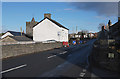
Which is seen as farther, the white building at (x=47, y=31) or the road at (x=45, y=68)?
the white building at (x=47, y=31)

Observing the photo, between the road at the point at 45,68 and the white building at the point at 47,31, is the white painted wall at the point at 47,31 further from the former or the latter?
the road at the point at 45,68

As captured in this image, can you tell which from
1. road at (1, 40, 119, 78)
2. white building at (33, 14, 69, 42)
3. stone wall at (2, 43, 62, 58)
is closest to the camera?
road at (1, 40, 119, 78)

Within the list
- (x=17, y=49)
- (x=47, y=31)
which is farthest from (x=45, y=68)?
(x=47, y=31)

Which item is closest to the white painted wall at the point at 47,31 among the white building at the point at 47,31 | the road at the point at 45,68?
the white building at the point at 47,31

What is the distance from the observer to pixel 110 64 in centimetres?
921

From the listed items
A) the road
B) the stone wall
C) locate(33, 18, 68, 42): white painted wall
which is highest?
locate(33, 18, 68, 42): white painted wall

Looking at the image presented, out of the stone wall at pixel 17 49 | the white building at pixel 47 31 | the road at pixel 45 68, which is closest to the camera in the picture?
the road at pixel 45 68

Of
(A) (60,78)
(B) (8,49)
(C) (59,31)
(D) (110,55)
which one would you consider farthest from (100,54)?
(C) (59,31)

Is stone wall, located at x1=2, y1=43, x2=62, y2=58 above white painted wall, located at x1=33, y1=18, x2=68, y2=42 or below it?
below

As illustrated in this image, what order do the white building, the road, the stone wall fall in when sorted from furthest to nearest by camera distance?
1. the white building
2. the stone wall
3. the road

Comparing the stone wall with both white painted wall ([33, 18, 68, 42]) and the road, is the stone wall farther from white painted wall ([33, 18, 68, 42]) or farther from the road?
white painted wall ([33, 18, 68, 42])

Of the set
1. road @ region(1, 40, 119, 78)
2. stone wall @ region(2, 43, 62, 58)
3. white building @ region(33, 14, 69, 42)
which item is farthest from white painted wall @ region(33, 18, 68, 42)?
road @ region(1, 40, 119, 78)

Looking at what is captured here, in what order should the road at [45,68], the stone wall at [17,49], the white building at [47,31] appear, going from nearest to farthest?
1. the road at [45,68]
2. the stone wall at [17,49]
3. the white building at [47,31]

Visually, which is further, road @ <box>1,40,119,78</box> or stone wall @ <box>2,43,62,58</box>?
stone wall @ <box>2,43,62,58</box>
